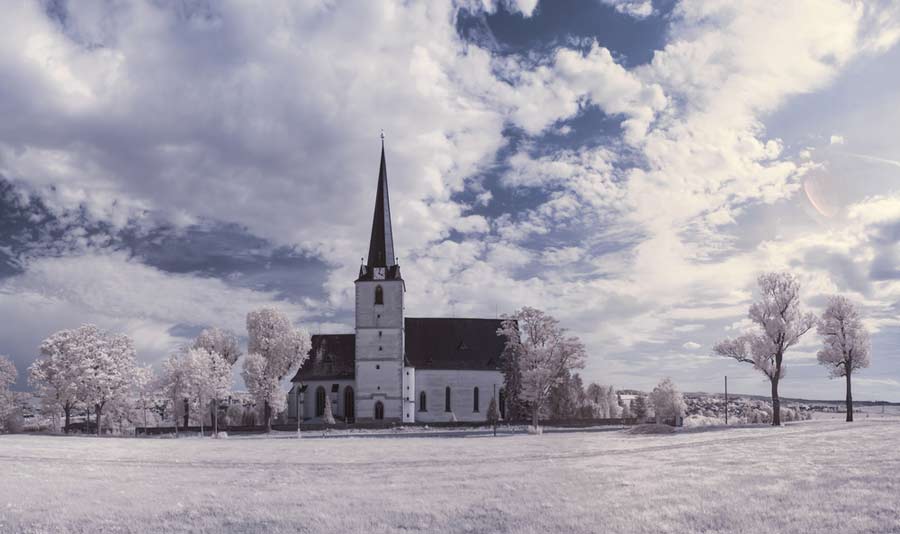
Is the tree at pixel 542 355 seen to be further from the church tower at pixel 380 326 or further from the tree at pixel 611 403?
the tree at pixel 611 403

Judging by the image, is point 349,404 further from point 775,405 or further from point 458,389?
point 775,405

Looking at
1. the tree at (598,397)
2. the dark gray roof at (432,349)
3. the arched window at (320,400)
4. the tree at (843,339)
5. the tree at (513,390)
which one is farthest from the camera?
the tree at (598,397)

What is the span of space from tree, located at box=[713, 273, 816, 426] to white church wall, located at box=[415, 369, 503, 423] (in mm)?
41051

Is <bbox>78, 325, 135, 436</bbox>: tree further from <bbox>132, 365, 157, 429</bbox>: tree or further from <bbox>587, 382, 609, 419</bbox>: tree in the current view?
<bbox>587, 382, 609, 419</bbox>: tree

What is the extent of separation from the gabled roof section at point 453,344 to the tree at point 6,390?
46.4 m

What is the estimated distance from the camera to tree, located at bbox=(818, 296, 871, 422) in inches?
2338

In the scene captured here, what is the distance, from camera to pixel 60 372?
65.0 meters

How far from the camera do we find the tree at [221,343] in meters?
80.2

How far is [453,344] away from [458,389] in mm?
7043

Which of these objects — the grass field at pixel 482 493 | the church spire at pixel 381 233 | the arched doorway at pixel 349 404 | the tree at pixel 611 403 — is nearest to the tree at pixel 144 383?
the arched doorway at pixel 349 404

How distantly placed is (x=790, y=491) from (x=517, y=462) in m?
13.4

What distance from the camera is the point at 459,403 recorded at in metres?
94.5

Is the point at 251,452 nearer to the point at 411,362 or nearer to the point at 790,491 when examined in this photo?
the point at 790,491

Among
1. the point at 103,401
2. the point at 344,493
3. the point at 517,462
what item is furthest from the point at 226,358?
the point at 344,493
